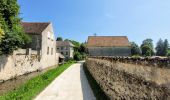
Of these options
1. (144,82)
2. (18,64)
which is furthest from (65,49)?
(144,82)

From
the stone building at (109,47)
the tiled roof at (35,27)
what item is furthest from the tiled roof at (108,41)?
the tiled roof at (35,27)

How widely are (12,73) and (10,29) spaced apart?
382cm

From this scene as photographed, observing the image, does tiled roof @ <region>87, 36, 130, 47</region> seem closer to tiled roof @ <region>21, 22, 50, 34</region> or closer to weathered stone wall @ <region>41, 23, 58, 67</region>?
weathered stone wall @ <region>41, 23, 58, 67</region>

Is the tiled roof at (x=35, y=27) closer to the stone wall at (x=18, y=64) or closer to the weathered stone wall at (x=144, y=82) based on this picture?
the stone wall at (x=18, y=64)

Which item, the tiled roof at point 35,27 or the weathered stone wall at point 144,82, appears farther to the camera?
the tiled roof at point 35,27

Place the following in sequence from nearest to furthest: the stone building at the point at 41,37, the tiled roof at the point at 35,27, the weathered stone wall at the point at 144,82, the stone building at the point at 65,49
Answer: the weathered stone wall at the point at 144,82
the stone building at the point at 41,37
the tiled roof at the point at 35,27
the stone building at the point at 65,49

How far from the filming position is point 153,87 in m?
4.10

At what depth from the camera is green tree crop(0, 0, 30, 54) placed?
58.5ft

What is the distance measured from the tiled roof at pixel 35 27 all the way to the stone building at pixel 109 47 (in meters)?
23.5

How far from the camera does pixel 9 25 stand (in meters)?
19.6

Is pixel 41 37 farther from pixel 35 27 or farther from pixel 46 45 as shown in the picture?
pixel 46 45

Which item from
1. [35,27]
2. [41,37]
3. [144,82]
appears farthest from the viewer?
[35,27]

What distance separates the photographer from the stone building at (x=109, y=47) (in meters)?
57.4

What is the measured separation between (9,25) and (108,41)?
1653 inches
